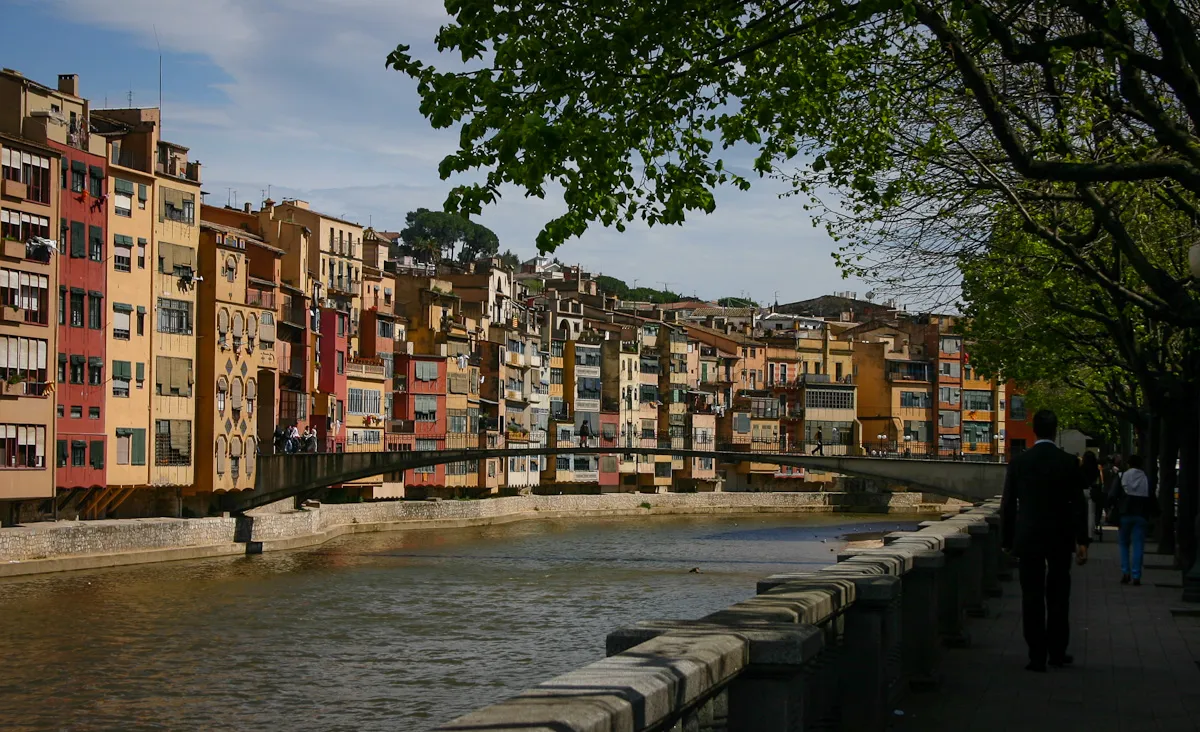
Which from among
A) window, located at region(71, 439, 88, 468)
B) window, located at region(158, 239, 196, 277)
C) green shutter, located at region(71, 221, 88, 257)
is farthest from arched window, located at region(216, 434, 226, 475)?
green shutter, located at region(71, 221, 88, 257)

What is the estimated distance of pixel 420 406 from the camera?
9919 cm

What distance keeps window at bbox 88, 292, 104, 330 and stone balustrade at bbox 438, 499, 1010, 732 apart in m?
49.5

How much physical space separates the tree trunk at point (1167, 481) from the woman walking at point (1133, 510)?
414 cm

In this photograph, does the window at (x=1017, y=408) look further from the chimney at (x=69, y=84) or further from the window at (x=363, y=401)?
the chimney at (x=69, y=84)

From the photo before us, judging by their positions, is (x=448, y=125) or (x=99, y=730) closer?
(x=448, y=125)

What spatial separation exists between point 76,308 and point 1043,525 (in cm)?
5082

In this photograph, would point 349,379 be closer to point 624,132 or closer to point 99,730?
point 99,730

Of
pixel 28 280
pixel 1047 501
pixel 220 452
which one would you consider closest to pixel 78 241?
pixel 28 280

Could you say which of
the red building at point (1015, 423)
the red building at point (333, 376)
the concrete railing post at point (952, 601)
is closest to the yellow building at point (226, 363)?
the red building at point (333, 376)

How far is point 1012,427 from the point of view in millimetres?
141875

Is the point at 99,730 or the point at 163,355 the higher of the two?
the point at 163,355

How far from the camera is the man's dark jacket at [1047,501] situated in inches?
533

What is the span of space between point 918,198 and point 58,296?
41.2 meters

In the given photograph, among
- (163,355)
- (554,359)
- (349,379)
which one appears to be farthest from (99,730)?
(554,359)
